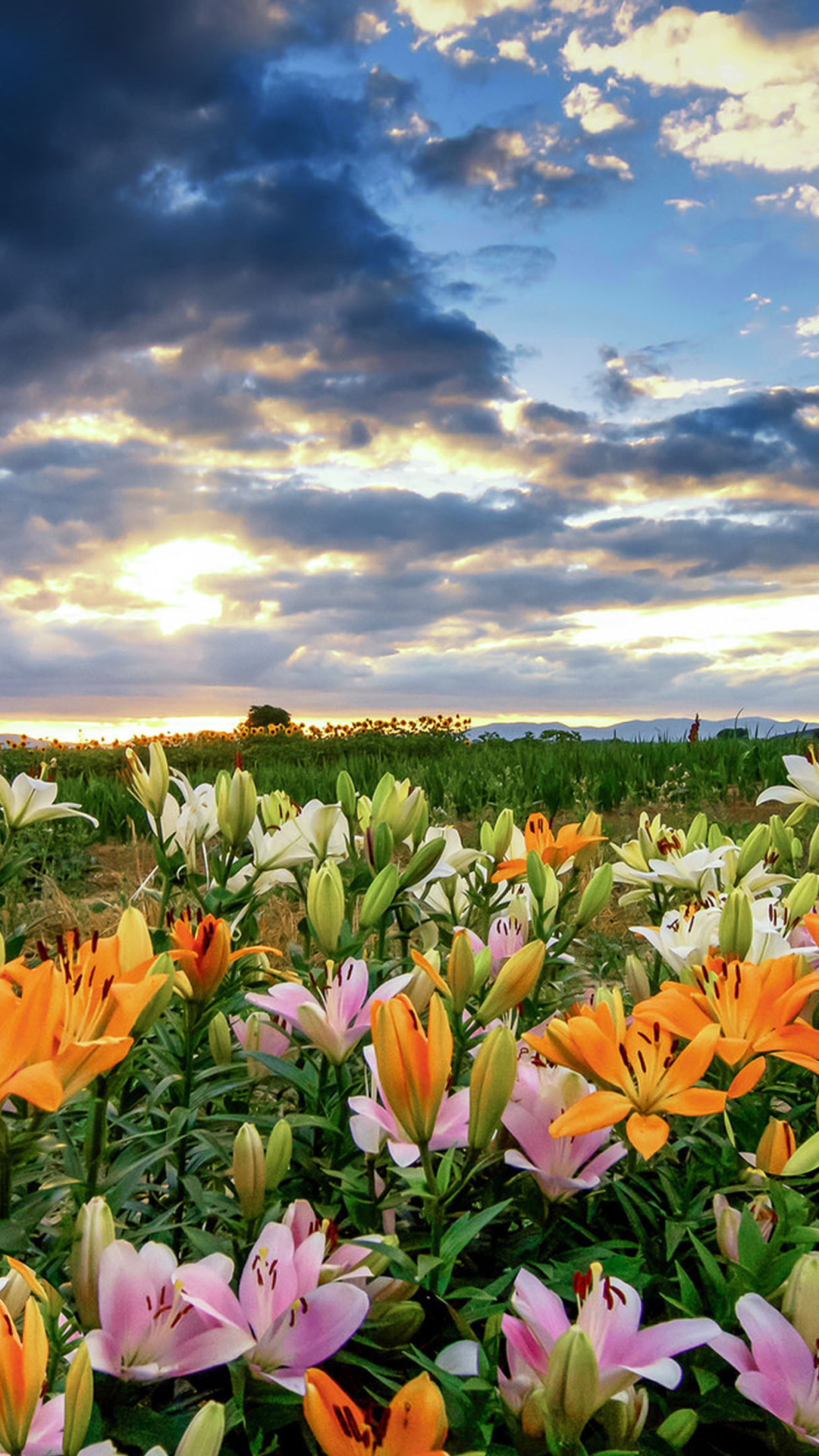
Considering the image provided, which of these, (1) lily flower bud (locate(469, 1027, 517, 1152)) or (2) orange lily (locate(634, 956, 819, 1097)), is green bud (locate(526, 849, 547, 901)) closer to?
(2) orange lily (locate(634, 956, 819, 1097))

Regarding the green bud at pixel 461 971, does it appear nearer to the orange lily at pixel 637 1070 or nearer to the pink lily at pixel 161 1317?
the orange lily at pixel 637 1070

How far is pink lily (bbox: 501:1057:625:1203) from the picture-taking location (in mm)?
1042

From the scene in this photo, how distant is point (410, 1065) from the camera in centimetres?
92

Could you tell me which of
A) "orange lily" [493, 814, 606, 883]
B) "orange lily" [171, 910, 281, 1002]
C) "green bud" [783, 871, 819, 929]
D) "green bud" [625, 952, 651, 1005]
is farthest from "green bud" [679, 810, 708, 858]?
"orange lily" [171, 910, 281, 1002]

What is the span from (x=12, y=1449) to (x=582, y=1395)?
1.41ft

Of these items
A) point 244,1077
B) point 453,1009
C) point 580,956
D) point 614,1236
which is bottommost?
point 580,956

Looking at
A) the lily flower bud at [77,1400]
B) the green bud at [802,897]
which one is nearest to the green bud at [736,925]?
the green bud at [802,897]

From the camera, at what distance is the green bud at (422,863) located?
1.52 m

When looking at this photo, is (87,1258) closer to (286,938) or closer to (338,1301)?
(338,1301)

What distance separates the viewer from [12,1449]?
0.74 meters

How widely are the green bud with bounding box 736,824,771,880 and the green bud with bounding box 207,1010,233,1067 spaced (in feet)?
3.38

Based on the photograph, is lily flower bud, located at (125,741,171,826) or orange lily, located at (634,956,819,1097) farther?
lily flower bud, located at (125,741,171,826)

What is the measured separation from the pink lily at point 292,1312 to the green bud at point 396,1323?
0.23ft

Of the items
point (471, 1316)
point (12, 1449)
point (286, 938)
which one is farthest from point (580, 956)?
point (12, 1449)
